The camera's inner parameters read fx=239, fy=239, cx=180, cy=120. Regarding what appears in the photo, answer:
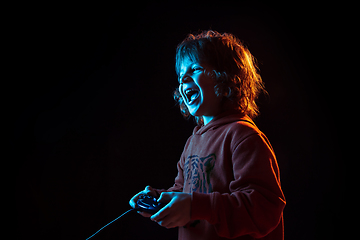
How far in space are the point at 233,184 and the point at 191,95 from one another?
302mm

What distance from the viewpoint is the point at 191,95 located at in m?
0.71

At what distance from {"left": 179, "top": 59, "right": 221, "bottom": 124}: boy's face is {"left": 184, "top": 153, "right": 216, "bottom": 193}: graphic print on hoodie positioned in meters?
0.14

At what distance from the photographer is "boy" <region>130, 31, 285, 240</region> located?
46 cm

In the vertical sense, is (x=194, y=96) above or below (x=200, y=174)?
above

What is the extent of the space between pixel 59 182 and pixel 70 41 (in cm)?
67

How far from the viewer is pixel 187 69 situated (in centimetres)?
71

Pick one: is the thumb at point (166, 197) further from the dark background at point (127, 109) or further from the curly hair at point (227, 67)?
the dark background at point (127, 109)

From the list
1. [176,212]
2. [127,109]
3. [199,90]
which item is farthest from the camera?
[127,109]

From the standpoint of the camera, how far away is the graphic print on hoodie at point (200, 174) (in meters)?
0.59

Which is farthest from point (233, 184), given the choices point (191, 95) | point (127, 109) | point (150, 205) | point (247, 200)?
point (127, 109)

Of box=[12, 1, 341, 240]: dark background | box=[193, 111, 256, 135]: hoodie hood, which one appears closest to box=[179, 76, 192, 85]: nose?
box=[193, 111, 256, 135]: hoodie hood

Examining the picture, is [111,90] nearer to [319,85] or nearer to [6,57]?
[6,57]

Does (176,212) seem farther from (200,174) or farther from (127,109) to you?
(127,109)

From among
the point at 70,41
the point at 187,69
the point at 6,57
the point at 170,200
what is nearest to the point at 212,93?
the point at 187,69
